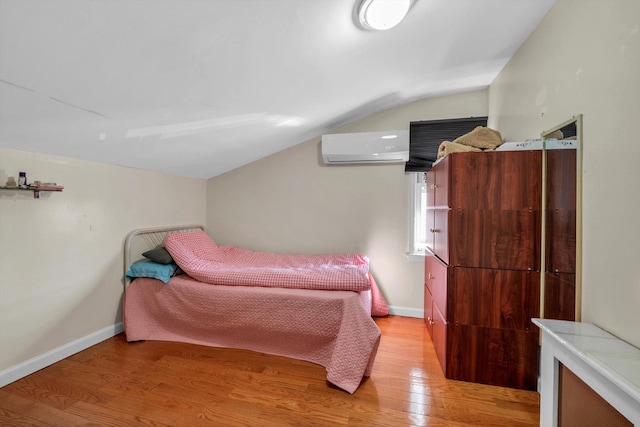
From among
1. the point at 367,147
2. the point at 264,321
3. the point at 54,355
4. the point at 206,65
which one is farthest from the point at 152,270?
the point at 367,147

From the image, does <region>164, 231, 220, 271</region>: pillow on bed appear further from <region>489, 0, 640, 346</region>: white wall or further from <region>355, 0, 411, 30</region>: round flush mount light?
<region>489, 0, 640, 346</region>: white wall

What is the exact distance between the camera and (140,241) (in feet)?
8.48

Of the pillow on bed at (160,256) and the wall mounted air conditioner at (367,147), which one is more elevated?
the wall mounted air conditioner at (367,147)

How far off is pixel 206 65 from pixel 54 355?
2331mm

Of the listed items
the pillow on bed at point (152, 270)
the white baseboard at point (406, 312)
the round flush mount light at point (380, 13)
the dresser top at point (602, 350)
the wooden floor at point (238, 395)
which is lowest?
the wooden floor at point (238, 395)

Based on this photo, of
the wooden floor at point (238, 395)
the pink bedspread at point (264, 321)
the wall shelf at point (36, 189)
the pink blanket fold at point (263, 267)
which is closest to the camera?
the wooden floor at point (238, 395)

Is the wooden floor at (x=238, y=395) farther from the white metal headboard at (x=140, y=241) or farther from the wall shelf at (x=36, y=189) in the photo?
A: the wall shelf at (x=36, y=189)

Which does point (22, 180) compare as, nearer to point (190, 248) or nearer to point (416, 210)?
point (190, 248)

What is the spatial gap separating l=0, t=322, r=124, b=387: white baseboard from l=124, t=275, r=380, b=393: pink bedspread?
0.77 feet

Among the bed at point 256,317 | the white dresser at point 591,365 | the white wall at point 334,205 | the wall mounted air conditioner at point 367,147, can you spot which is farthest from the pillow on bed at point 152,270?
the white dresser at point 591,365

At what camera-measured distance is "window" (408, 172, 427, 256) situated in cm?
290

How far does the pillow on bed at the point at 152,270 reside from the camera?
2.28 m

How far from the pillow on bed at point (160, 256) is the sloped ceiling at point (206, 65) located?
83cm

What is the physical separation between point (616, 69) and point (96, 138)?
2900mm
